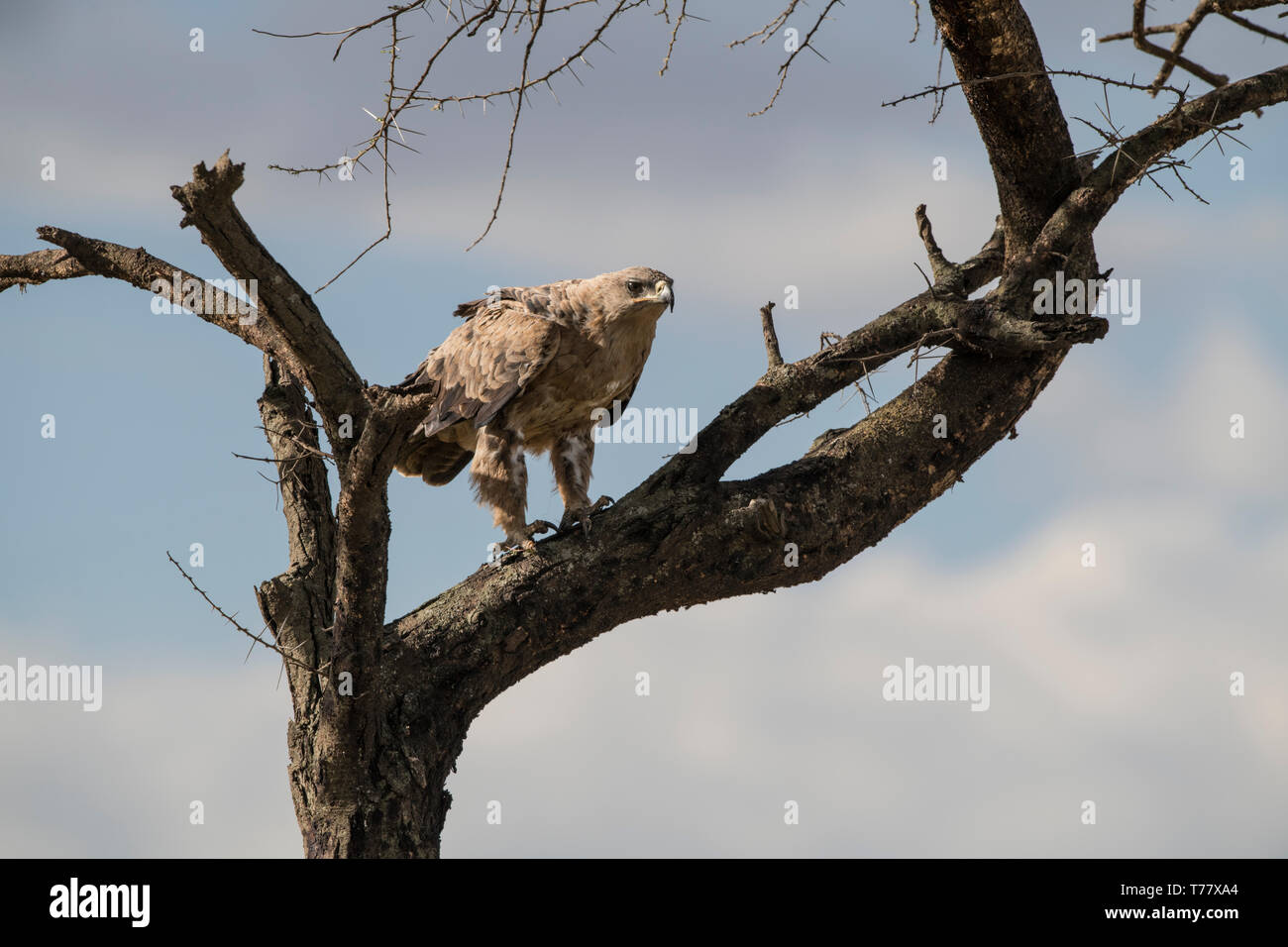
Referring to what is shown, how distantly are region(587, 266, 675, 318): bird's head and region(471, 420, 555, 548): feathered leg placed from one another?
2.76 feet

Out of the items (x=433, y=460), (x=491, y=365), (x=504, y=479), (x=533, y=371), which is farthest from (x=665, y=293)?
(x=433, y=460)

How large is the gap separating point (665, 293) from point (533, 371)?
0.77m

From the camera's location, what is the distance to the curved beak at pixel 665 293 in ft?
20.0

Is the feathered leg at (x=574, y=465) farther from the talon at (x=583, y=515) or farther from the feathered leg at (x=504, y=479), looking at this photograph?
the talon at (x=583, y=515)

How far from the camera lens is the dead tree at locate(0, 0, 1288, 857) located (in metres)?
4.60

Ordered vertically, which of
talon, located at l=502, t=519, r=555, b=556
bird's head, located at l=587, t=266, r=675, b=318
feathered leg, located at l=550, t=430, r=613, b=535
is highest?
bird's head, located at l=587, t=266, r=675, b=318

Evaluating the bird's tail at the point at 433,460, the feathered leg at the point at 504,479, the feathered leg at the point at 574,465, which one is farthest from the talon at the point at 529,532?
the bird's tail at the point at 433,460

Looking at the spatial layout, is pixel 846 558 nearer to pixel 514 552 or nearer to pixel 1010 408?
pixel 1010 408

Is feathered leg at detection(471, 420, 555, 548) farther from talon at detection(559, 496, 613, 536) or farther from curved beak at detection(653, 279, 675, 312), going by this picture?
curved beak at detection(653, 279, 675, 312)

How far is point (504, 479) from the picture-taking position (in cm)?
612

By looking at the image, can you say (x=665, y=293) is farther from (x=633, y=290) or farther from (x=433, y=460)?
(x=433, y=460)

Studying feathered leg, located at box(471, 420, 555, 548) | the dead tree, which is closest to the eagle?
feathered leg, located at box(471, 420, 555, 548)
